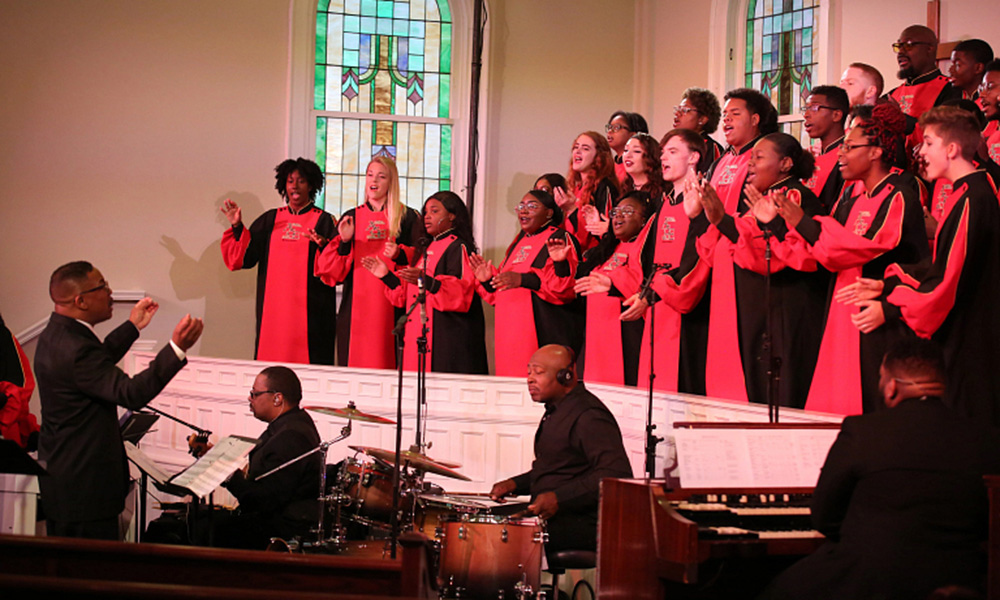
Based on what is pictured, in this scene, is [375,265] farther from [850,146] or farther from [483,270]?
[850,146]

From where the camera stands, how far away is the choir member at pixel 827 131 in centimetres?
677

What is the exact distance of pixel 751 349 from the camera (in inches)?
252

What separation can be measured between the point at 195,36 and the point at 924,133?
8382 millimetres

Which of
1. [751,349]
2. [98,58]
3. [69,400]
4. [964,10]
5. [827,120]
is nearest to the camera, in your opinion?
[69,400]

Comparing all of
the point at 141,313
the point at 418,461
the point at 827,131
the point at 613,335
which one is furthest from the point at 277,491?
the point at 827,131

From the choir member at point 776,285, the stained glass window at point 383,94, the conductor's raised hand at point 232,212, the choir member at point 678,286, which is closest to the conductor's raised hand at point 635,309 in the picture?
the choir member at point 678,286

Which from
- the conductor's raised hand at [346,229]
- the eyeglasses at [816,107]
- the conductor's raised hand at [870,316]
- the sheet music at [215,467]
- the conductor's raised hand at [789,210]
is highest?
the eyeglasses at [816,107]

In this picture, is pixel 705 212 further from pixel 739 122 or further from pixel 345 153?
pixel 345 153

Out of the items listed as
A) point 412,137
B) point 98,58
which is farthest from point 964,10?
point 98,58

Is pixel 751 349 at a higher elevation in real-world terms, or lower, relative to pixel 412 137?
lower

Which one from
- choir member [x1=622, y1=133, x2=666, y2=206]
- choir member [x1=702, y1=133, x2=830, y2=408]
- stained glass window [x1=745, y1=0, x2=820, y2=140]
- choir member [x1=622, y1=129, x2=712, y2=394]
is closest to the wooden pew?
choir member [x1=702, y1=133, x2=830, y2=408]

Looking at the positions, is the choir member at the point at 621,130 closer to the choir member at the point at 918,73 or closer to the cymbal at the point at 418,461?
the choir member at the point at 918,73

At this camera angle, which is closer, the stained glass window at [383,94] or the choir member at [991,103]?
the choir member at [991,103]

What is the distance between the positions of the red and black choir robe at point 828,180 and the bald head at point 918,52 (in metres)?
1.36
